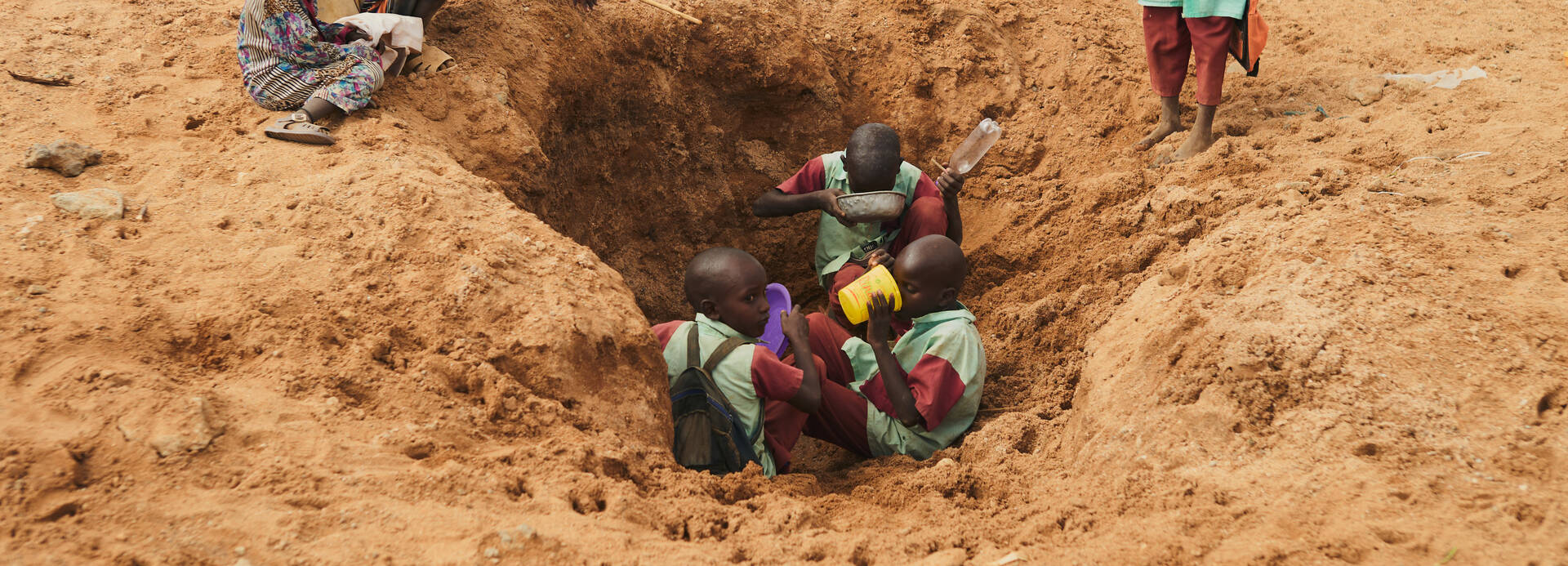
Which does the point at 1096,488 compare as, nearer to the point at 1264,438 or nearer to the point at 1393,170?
the point at 1264,438

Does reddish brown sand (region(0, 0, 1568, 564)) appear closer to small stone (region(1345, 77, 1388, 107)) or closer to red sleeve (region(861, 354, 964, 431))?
small stone (region(1345, 77, 1388, 107))

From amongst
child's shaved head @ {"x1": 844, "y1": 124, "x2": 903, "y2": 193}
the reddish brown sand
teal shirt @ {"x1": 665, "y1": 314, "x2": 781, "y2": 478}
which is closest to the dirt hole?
the reddish brown sand

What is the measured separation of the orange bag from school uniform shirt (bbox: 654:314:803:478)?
2.26m

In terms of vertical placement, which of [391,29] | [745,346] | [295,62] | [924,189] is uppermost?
[391,29]

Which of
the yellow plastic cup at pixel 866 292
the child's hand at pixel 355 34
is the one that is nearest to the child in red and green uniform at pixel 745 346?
the yellow plastic cup at pixel 866 292

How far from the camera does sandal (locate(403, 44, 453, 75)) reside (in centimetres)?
342

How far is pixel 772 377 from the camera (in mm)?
2826

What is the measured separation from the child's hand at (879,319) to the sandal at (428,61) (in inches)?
72.3

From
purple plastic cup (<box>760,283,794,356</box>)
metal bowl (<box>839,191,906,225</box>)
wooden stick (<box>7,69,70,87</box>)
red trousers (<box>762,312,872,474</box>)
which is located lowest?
red trousers (<box>762,312,872,474</box>)

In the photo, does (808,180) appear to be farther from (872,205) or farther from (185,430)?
(185,430)

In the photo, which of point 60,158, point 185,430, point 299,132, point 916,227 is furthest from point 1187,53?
point 60,158

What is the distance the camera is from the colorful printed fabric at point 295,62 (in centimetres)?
310

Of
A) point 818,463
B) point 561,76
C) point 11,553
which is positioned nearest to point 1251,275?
point 818,463

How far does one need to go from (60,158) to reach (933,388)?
266 centimetres
